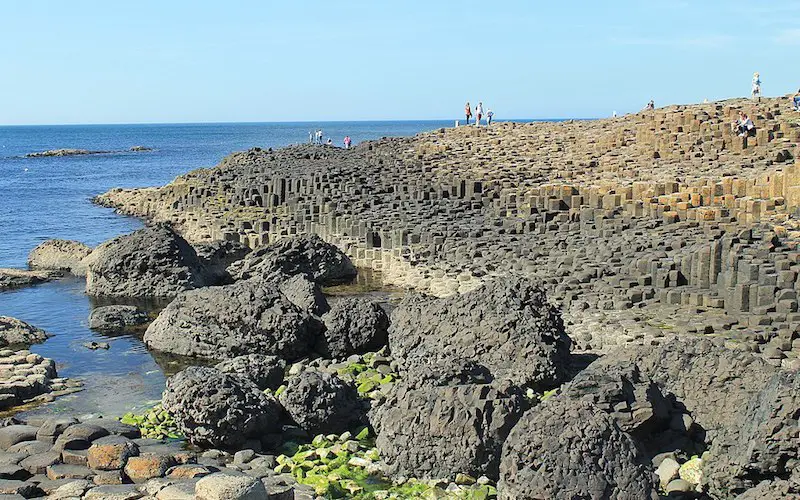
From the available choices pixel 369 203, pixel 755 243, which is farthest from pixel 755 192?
pixel 369 203

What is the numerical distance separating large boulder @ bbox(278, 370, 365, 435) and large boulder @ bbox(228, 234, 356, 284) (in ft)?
30.2

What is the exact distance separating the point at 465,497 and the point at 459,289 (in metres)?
9.74

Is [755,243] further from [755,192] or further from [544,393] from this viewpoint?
[544,393]

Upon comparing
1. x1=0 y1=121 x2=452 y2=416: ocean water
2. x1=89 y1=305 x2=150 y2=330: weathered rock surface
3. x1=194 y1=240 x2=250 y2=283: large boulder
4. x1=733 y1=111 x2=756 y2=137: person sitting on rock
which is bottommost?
x1=0 y1=121 x2=452 y2=416: ocean water

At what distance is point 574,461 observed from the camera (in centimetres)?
804

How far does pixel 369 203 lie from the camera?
86.6ft

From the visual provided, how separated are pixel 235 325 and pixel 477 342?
166 inches

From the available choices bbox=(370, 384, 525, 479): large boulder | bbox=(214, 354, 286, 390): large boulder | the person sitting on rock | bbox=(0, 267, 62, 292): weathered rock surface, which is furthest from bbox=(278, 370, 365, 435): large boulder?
the person sitting on rock

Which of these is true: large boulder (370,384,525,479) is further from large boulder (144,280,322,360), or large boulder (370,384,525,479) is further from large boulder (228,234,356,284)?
large boulder (228,234,356,284)

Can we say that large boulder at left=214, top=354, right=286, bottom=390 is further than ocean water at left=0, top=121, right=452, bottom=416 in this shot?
No

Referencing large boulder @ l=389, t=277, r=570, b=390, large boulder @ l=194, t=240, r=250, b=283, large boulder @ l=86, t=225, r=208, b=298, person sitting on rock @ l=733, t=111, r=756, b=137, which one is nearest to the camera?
large boulder @ l=389, t=277, r=570, b=390

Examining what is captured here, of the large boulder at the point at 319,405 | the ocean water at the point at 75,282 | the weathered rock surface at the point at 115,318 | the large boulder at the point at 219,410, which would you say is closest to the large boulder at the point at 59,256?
the ocean water at the point at 75,282

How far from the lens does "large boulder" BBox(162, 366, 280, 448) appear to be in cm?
1066

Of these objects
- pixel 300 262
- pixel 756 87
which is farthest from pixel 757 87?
pixel 300 262
